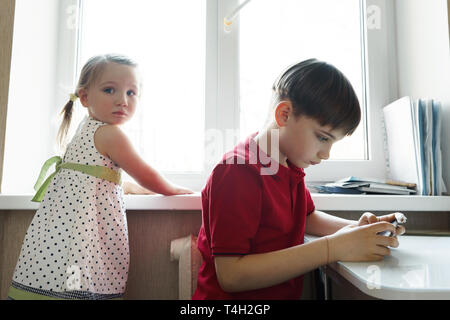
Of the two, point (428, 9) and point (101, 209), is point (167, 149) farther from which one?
point (428, 9)

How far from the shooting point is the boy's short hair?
26.5 inches

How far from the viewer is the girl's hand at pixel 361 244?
58 centimetres

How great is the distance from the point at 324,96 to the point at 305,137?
0.31 feet

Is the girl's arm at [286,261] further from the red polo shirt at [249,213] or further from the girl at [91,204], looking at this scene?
the girl at [91,204]

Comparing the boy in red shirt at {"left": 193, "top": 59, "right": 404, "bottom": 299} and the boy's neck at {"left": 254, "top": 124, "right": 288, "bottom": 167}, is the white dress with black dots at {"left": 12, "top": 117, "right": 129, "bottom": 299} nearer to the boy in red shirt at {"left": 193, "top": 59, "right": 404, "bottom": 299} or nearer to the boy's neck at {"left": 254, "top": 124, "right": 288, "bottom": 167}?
the boy in red shirt at {"left": 193, "top": 59, "right": 404, "bottom": 299}

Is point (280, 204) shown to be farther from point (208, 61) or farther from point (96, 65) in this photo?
point (208, 61)

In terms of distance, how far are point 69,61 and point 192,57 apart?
45 cm

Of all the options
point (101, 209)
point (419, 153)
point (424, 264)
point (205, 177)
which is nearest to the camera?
point (424, 264)

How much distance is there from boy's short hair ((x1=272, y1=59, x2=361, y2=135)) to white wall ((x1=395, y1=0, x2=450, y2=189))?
0.51 m

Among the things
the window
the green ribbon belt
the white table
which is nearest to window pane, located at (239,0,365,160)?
the window

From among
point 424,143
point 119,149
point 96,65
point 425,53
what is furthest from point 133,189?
point 425,53

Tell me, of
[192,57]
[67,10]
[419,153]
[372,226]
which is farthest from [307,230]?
[67,10]

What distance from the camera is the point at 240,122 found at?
1.22 metres

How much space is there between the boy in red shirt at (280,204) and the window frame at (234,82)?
45cm
